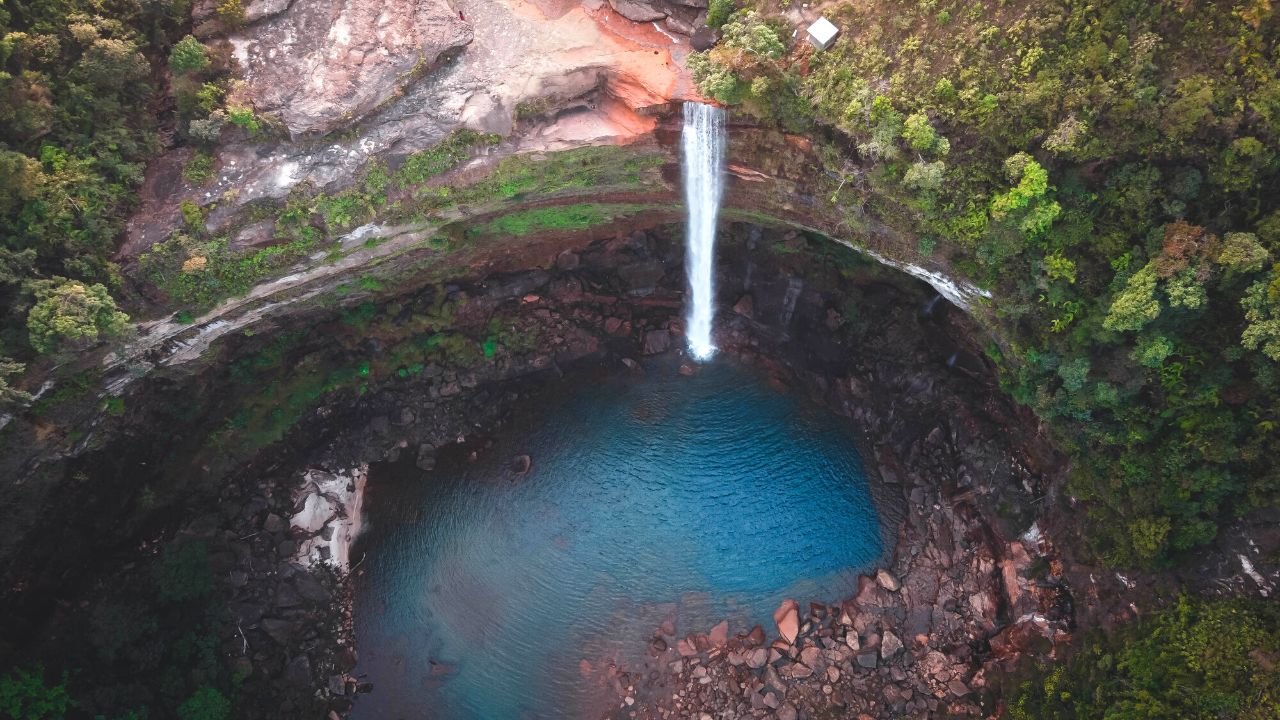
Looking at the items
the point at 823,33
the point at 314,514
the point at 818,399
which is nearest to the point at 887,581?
the point at 818,399

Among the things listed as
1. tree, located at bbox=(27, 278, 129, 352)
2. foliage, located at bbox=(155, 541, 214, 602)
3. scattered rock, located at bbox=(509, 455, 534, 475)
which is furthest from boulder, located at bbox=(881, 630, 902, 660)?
tree, located at bbox=(27, 278, 129, 352)

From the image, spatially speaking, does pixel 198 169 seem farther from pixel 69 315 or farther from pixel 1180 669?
pixel 1180 669

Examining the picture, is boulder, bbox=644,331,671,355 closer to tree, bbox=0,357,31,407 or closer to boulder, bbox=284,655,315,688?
boulder, bbox=284,655,315,688

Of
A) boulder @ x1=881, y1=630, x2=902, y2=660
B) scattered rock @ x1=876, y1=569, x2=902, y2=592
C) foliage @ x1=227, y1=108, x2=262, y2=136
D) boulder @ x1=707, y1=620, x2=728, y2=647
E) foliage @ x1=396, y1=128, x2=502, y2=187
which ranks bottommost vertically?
boulder @ x1=707, y1=620, x2=728, y2=647

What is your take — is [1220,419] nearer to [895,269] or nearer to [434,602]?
[895,269]

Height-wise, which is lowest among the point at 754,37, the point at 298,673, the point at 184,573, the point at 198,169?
the point at 298,673
